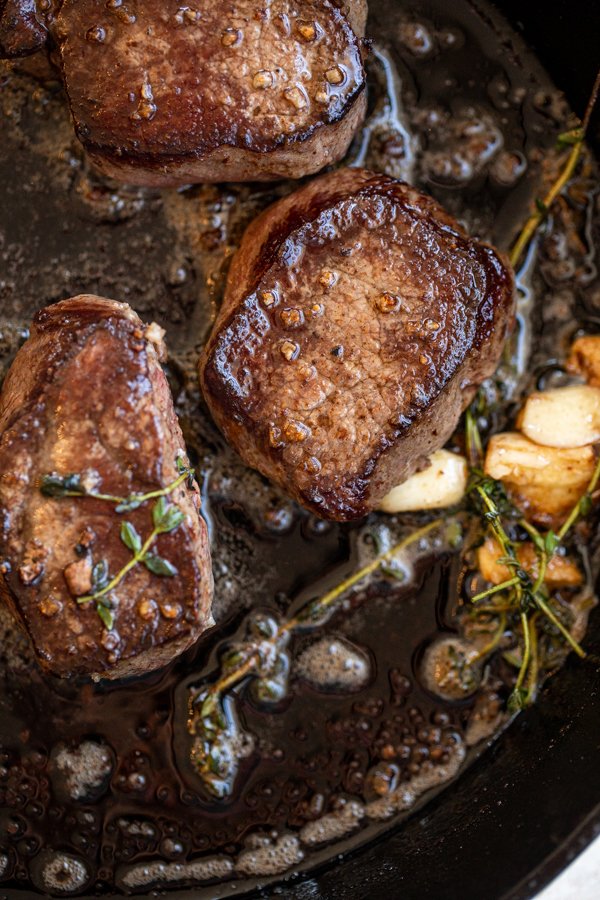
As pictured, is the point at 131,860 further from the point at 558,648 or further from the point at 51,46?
the point at 51,46

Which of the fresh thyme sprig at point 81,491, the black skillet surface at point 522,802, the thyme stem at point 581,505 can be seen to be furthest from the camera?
the thyme stem at point 581,505

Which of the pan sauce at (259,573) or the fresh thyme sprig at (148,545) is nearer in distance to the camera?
the fresh thyme sprig at (148,545)

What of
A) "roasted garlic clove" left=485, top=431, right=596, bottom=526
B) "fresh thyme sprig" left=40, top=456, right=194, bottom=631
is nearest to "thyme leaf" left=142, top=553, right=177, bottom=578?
"fresh thyme sprig" left=40, top=456, right=194, bottom=631

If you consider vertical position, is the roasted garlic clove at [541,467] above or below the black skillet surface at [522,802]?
above

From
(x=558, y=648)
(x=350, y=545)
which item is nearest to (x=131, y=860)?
(x=350, y=545)

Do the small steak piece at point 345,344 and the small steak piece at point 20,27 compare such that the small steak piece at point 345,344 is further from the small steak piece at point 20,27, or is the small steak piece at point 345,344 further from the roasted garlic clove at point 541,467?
the small steak piece at point 20,27

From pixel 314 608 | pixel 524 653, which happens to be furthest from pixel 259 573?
pixel 524 653

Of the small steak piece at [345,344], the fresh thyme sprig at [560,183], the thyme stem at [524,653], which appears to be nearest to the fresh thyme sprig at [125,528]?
the small steak piece at [345,344]
